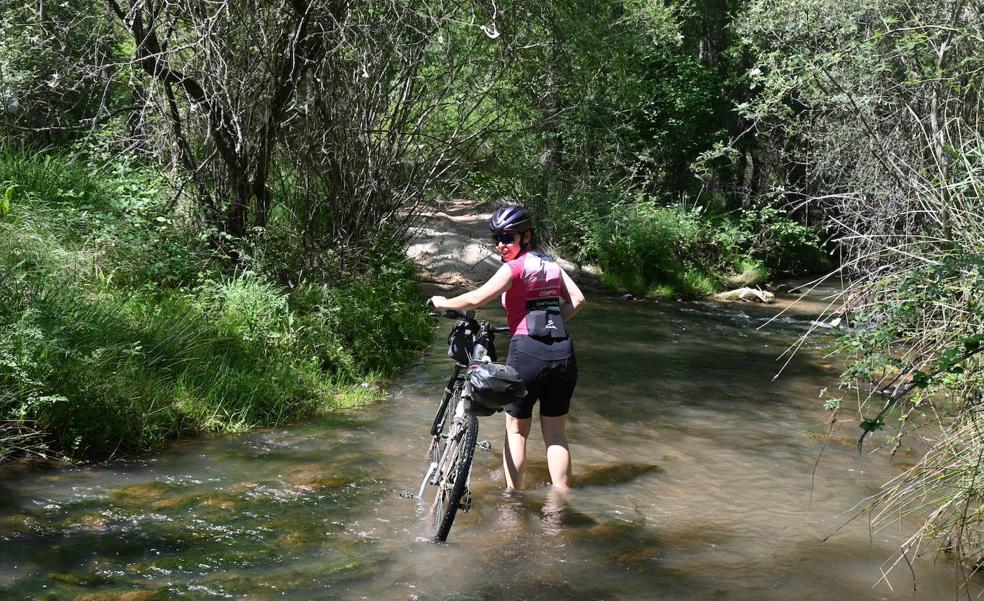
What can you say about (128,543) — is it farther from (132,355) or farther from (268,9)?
(268,9)

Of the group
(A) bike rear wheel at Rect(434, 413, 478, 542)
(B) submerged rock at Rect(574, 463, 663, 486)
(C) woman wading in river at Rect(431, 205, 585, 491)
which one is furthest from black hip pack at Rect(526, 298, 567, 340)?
(B) submerged rock at Rect(574, 463, 663, 486)

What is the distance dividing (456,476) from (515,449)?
1.04 meters

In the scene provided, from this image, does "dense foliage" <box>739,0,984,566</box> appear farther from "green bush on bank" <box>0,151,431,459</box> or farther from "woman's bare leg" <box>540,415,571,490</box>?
"green bush on bank" <box>0,151,431,459</box>

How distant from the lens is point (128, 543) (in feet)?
16.6

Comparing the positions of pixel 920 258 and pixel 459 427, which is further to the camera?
pixel 459 427

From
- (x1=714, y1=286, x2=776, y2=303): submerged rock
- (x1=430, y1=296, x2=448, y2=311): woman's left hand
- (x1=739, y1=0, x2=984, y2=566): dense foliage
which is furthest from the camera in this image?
(x1=714, y1=286, x2=776, y2=303): submerged rock

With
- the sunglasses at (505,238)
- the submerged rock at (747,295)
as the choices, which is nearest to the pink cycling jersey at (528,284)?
Result: the sunglasses at (505,238)

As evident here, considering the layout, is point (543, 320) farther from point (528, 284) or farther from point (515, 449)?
point (515, 449)

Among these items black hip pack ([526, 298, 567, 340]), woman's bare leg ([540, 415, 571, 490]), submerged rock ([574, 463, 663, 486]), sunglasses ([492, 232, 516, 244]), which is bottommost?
submerged rock ([574, 463, 663, 486])

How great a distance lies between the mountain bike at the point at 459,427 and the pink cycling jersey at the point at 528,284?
0.26m

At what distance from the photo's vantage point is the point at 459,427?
5473 millimetres

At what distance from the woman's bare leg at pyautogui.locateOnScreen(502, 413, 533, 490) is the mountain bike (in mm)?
418

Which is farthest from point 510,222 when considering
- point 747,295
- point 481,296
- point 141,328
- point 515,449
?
point 747,295

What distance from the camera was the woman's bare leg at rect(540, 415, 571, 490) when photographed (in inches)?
245
